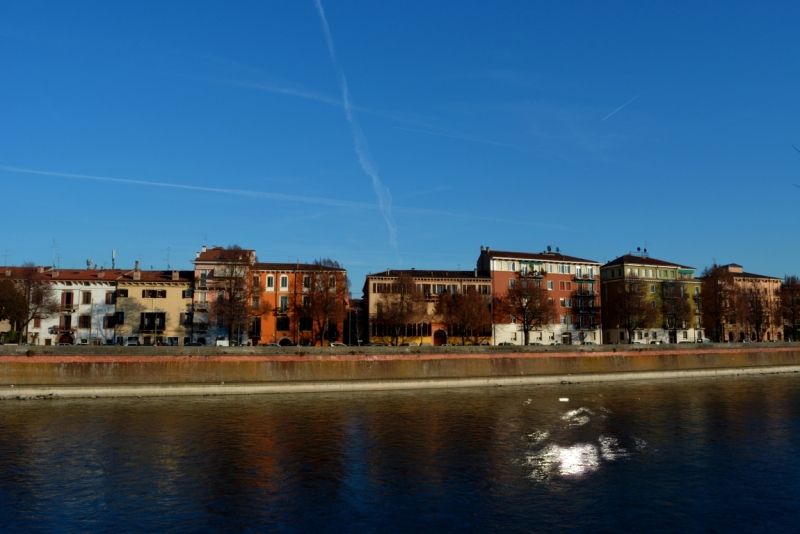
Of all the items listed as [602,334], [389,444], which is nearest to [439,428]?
[389,444]

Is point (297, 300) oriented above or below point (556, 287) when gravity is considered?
below

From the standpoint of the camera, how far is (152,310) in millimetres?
80625

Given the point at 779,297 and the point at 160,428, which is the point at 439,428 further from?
the point at 779,297

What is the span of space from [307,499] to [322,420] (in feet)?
60.9

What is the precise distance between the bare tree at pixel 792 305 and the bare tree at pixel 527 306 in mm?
46481

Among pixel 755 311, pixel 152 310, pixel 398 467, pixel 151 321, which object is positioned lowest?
pixel 398 467

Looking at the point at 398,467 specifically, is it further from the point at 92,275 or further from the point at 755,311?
the point at 755,311

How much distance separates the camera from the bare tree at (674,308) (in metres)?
100

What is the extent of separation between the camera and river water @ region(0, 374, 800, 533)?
2150 centimetres

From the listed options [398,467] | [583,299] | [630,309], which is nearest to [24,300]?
[398,467]

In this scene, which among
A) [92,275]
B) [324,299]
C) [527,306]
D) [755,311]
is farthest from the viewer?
[755,311]

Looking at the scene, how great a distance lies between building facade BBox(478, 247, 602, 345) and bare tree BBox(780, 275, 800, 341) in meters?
35.0

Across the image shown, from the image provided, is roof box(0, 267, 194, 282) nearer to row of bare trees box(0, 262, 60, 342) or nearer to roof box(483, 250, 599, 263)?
row of bare trees box(0, 262, 60, 342)

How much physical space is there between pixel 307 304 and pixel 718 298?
64222 mm
